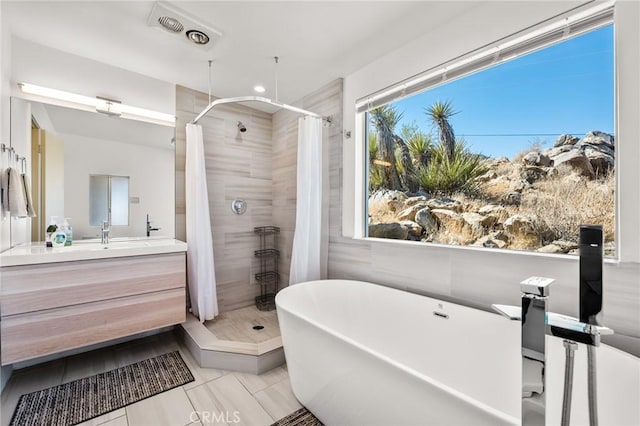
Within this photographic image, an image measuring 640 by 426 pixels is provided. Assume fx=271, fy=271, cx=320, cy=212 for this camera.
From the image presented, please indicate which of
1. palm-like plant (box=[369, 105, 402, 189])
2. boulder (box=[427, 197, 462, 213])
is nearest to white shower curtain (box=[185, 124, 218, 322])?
palm-like plant (box=[369, 105, 402, 189])

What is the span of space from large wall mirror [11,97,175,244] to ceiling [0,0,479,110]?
553 mm

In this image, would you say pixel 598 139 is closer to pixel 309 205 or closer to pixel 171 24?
pixel 309 205

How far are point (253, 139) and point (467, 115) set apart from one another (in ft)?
7.69

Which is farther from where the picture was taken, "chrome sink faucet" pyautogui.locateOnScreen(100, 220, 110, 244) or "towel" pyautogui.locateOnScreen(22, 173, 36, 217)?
"chrome sink faucet" pyautogui.locateOnScreen(100, 220, 110, 244)

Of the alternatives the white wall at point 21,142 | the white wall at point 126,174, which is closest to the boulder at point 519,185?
the white wall at point 126,174

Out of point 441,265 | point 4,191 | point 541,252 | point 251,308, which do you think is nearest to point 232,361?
point 251,308

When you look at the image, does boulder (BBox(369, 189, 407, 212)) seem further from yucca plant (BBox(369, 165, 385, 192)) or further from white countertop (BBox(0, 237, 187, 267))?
white countertop (BBox(0, 237, 187, 267))

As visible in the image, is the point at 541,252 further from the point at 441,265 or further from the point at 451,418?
the point at 451,418

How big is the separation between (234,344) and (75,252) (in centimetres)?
132

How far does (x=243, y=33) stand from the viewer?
6.47 ft

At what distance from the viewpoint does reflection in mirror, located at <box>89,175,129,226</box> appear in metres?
2.43

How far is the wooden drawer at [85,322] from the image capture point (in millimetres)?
1720

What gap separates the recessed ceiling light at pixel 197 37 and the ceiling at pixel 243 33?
0.24 feet

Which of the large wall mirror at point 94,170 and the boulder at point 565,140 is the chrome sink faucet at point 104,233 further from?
the boulder at point 565,140
